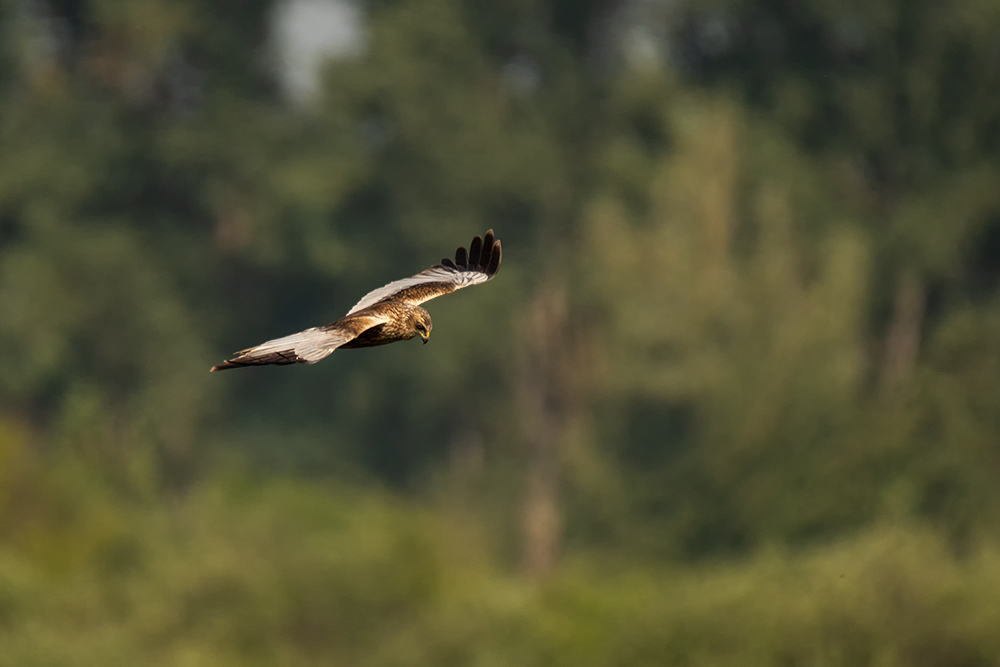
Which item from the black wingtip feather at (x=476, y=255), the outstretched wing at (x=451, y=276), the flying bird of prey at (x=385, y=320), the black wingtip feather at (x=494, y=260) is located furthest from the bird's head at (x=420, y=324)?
the black wingtip feather at (x=476, y=255)

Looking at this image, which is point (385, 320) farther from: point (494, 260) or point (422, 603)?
point (422, 603)

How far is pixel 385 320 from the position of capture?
995 centimetres

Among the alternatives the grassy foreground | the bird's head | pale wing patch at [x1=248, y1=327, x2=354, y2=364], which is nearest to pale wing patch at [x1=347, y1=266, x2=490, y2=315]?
the bird's head

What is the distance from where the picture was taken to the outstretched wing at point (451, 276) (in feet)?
36.4

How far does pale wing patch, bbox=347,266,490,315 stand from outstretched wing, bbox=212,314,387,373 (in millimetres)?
1454

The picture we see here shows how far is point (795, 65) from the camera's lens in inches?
1628

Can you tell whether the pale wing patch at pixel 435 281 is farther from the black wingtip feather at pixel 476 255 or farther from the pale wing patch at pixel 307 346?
the pale wing patch at pixel 307 346

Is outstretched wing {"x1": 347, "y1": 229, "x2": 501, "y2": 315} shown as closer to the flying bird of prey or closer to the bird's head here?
the flying bird of prey

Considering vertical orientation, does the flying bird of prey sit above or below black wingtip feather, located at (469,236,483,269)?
below

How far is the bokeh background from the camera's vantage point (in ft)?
83.8

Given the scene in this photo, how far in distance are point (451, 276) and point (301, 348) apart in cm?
322

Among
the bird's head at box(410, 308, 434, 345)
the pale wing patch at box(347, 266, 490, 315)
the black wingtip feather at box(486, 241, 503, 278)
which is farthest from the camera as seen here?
the black wingtip feather at box(486, 241, 503, 278)

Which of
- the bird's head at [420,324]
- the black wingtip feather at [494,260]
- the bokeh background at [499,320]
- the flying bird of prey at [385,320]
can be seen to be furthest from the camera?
the bokeh background at [499,320]

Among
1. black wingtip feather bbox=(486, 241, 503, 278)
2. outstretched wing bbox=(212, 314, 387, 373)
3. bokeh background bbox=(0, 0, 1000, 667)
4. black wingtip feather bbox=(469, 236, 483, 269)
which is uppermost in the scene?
bokeh background bbox=(0, 0, 1000, 667)
